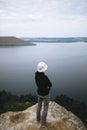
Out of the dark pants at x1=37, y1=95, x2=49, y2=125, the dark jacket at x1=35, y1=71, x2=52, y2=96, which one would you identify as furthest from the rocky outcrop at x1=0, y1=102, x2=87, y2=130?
the dark jacket at x1=35, y1=71, x2=52, y2=96

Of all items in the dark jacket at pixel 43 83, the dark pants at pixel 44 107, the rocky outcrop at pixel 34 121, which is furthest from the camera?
the rocky outcrop at pixel 34 121

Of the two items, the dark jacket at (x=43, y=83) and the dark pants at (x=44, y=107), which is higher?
the dark jacket at (x=43, y=83)

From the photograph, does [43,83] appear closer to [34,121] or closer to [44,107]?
[44,107]

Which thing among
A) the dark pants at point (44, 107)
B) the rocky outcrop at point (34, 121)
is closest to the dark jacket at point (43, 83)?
the dark pants at point (44, 107)

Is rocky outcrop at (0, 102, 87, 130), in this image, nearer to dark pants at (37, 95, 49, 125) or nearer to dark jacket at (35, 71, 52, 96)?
dark pants at (37, 95, 49, 125)

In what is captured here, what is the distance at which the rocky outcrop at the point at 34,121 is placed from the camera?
748 cm

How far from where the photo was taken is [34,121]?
7.61 meters

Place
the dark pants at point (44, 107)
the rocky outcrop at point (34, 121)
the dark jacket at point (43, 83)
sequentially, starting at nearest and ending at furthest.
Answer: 1. the dark jacket at point (43, 83)
2. the dark pants at point (44, 107)
3. the rocky outcrop at point (34, 121)

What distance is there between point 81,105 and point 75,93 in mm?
8369

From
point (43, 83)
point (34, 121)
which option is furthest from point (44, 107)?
point (34, 121)

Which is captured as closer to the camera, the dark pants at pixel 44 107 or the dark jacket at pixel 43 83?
the dark jacket at pixel 43 83

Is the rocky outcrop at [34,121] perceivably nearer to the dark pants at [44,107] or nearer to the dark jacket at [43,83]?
the dark pants at [44,107]

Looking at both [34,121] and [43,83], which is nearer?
[43,83]

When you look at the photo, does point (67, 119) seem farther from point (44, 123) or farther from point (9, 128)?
point (9, 128)
